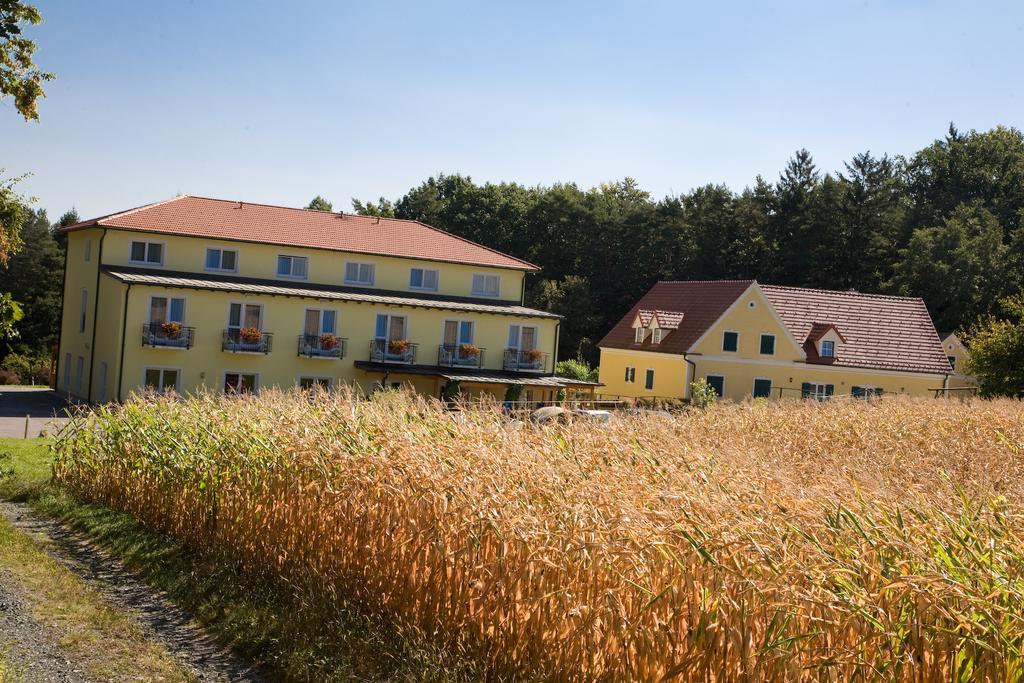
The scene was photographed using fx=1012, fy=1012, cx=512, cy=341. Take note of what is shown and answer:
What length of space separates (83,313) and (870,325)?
3800 cm

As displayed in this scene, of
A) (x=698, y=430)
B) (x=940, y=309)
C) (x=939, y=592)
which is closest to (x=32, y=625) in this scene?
(x=939, y=592)

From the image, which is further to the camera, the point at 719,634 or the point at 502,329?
the point at 502,329

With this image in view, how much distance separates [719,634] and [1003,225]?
8217cm

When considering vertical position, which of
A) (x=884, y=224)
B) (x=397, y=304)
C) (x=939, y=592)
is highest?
(x=884, y=224)

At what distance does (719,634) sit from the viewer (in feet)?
19.3

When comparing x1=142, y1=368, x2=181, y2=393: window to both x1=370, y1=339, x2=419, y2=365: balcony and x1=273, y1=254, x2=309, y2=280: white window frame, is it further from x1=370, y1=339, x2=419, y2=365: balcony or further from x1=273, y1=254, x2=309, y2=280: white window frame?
x1=370, y1=339, x2=419, y2=365: balcony

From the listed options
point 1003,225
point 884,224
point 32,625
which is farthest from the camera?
point 1003,225

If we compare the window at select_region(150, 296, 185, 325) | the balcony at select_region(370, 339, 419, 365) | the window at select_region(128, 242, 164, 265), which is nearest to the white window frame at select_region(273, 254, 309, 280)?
the balcony at select_region(370, 339, 419, 365)

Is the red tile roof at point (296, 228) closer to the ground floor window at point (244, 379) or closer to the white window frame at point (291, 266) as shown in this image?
the white window frame at point (291, 266)

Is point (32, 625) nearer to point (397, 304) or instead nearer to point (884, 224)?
point (397, 304)

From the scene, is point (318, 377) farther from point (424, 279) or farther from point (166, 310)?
point (424, 279)

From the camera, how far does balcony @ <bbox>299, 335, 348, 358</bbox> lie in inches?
1607

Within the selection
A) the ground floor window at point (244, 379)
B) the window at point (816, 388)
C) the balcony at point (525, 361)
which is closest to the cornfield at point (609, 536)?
the ground floor window at point (244, 379)

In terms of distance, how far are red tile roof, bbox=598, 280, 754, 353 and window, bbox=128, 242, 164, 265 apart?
23905 millimetres
